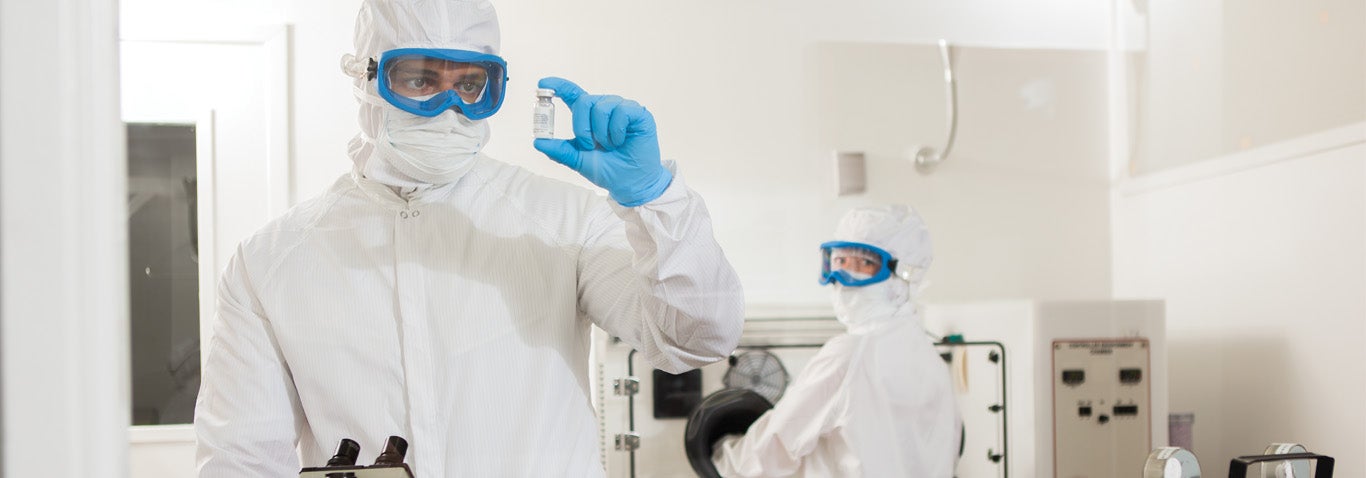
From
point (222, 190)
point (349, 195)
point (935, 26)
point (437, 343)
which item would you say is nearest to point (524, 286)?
point (437, 343)

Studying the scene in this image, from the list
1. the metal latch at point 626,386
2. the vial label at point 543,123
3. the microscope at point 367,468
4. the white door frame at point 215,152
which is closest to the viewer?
the microscope at point 367,468

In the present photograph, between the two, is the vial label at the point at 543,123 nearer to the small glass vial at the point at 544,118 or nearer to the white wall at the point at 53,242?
the small glass vial at the point at 544,118

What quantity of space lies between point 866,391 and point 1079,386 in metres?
0.38

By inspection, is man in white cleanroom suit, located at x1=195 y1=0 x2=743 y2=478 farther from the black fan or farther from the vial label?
the black fan

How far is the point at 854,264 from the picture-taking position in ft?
5.90

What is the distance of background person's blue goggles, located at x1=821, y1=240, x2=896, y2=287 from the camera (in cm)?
173

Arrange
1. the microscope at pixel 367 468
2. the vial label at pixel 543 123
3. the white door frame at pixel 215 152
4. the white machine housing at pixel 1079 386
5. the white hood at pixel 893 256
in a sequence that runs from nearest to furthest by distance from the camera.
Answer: the microscope at pixel 367 468
the vial label at pixel 543 123
the white door frame at pixel 215 152
the white hood at pixel 893 256
the white machine housing at pixel 1079 386

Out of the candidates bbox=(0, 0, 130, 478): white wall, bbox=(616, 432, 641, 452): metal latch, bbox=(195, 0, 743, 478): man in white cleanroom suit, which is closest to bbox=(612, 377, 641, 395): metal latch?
bbox=(616, 432, 641, 452): metal latch

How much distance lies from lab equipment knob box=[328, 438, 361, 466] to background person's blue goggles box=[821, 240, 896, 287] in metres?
0.86

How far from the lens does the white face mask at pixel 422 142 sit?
1262 millimetres

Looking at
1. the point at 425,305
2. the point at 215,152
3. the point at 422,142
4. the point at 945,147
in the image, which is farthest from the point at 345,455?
the point at 945,147

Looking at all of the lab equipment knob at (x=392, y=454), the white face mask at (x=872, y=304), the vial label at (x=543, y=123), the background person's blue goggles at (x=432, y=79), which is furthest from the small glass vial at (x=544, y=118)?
the white face mask at (x=872, y=304)

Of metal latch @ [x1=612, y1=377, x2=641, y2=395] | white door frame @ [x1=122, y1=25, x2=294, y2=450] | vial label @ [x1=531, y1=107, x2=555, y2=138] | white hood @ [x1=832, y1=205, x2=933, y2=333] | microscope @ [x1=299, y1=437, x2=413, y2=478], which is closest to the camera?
microscope @ [x1=299, y1=437, x2=413, y2=478]

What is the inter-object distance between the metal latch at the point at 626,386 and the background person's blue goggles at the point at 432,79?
1.63 ft
